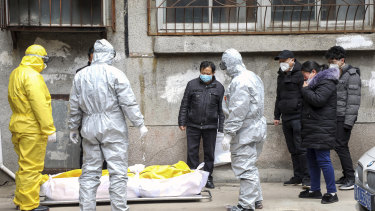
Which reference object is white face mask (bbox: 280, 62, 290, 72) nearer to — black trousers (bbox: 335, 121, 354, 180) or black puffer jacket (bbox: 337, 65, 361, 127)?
black puffer jacket (bbox: 337, 65, 361, 127)

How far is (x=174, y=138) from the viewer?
7.99 meters

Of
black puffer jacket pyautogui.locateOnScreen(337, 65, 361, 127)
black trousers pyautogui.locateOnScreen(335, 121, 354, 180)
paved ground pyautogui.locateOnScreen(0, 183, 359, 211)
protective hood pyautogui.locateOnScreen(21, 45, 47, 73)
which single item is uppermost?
protective hood pyautogui.locateOnScreen(21, 45, 47, 73)

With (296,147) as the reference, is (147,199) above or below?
below

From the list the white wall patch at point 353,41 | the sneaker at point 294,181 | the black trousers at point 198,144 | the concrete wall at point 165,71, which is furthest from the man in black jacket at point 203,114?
the white wall patch at point 353,41

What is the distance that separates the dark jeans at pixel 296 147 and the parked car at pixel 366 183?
6.60 feet

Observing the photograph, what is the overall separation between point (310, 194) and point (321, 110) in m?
1.09

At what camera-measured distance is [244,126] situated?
5977 mm

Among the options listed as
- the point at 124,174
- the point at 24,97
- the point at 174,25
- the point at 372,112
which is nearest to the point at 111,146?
the point at 124,174

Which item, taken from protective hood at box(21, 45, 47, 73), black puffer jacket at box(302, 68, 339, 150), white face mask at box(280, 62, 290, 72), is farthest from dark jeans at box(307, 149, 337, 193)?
protective hood at box(21, 45, 47, 73)

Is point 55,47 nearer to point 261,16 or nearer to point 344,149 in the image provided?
point 261,16

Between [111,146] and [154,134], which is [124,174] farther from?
[154,134]

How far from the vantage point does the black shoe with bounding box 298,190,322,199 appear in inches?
265

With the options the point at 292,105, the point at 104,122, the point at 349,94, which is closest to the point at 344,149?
the point at 349,94

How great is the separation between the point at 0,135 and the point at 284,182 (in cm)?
391
